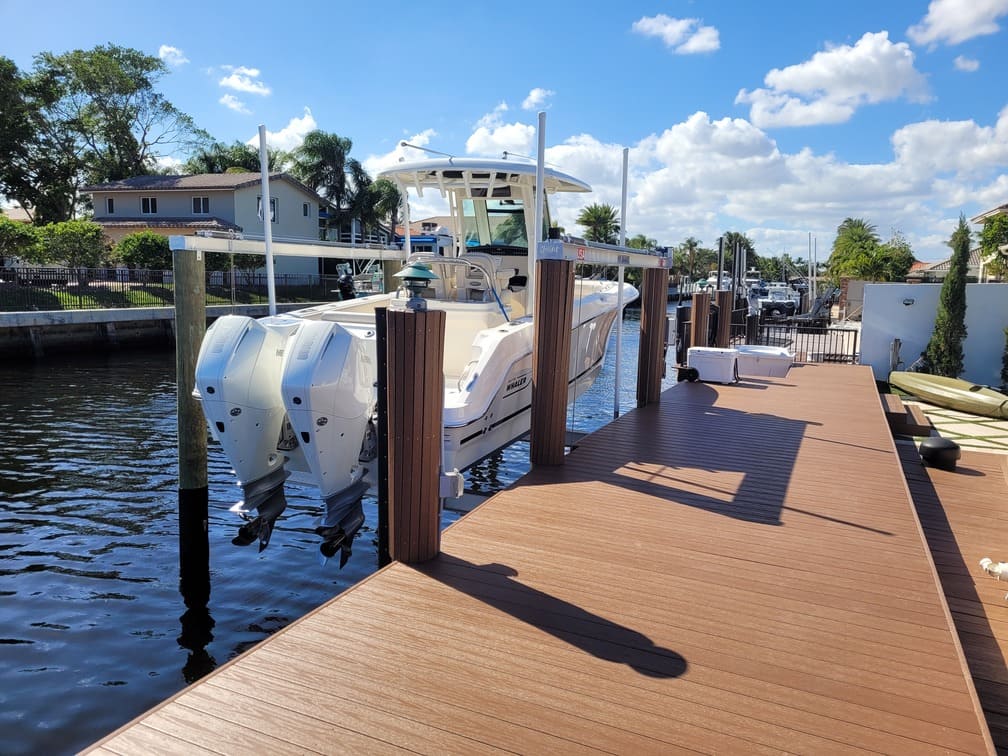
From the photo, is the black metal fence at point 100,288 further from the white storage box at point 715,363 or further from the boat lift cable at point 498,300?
the boat lift cable at point 498,300

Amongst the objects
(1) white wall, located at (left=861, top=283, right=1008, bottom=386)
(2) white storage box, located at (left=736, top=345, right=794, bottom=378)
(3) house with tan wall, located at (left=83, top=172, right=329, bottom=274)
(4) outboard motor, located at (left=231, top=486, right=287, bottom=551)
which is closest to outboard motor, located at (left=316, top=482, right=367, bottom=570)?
(4) outboard motor, located at (left=231, top=486, right=287, bottom=551)

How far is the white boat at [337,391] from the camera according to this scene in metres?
4.89

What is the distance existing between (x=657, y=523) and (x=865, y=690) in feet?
6.39

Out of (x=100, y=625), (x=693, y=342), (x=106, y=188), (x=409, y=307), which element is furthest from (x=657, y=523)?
(x=106, y=188)

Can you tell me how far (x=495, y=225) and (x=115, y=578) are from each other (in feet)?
21.7

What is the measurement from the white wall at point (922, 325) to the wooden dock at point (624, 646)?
34.9 ft

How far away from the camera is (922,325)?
47.7 feet

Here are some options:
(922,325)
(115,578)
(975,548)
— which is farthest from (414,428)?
(922,325)

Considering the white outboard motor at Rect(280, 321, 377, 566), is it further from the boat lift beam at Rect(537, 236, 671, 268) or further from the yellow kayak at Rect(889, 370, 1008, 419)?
the yellow kayak at Rect(889, 370, 1008, 419)

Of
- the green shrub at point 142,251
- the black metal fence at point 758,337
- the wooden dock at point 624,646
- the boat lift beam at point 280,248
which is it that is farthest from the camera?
the green shrub at point 142,251

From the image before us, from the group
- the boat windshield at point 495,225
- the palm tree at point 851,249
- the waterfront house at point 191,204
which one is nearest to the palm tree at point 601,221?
the palm tree at point 851,249

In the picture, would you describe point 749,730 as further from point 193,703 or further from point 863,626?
point 193,703

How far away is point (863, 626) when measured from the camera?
332 cm

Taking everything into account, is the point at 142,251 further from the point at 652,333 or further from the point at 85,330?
the point at 652,333
